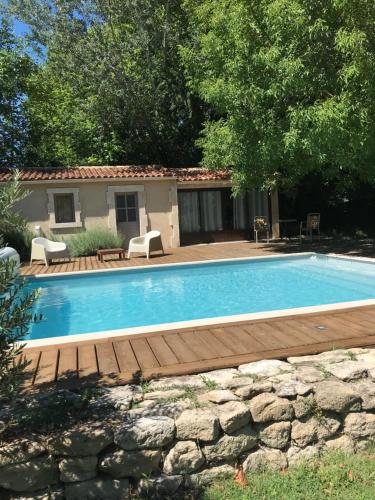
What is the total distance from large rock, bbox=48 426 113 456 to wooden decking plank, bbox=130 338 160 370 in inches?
35.8

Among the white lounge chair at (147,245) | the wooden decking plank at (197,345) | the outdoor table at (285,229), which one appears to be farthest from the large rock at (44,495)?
the outdoor table at (285,229)

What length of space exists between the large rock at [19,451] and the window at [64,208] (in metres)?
13.2

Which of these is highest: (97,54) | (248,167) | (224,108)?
(97,54)

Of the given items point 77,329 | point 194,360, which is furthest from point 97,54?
point 194,360

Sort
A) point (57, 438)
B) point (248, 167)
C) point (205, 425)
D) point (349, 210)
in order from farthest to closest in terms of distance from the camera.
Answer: point (349, 210), point (248, 167), point (205, 425), point (57, 438)

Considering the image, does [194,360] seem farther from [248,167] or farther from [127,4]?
[127,4]

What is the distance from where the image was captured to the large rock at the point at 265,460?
3.46m

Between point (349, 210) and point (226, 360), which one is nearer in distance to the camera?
point (226, 360)

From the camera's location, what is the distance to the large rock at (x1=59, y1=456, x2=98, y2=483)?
10.1 ft

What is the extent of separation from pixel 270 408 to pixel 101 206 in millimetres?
13302

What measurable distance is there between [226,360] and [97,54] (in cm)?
1705

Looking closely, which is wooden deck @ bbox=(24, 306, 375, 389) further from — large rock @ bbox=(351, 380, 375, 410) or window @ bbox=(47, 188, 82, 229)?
window @ bbox=(47, 188, 82, 229)

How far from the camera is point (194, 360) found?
4129mm

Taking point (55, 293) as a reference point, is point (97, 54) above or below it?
above
